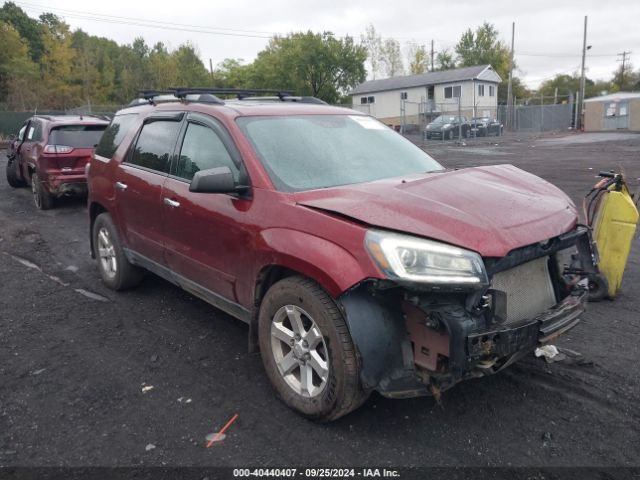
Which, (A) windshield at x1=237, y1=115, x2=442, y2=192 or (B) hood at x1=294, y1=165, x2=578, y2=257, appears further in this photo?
(A) windshield at x1=237, y1=115, x2=442, y2=192

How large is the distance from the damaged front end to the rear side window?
344 cm

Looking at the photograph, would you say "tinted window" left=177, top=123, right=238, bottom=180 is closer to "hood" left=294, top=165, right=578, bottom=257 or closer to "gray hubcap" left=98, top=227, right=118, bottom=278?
"hood" left=294, top=165, right=578, bottom=257

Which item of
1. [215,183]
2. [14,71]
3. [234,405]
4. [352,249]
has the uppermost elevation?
[14,71]

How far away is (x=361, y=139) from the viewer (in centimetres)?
417

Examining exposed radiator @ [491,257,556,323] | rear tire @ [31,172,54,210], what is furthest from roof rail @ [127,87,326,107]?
rear tire @ [31,172,54,210]

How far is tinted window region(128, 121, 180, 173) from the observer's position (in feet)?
14.4

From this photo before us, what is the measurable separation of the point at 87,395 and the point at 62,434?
45 cm

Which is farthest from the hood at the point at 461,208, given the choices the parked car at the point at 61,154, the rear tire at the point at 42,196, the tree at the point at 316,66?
the tree at the point at 316,66

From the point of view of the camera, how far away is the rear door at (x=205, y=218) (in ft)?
11.7

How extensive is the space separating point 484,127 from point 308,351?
3380 centimetres

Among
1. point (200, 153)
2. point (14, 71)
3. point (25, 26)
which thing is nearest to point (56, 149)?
point (200, 153)

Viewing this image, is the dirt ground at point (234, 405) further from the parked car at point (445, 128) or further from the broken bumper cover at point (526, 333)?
the parked car at point (445, 128)

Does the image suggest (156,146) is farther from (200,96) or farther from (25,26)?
(25,26)

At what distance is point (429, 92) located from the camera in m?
51.5
